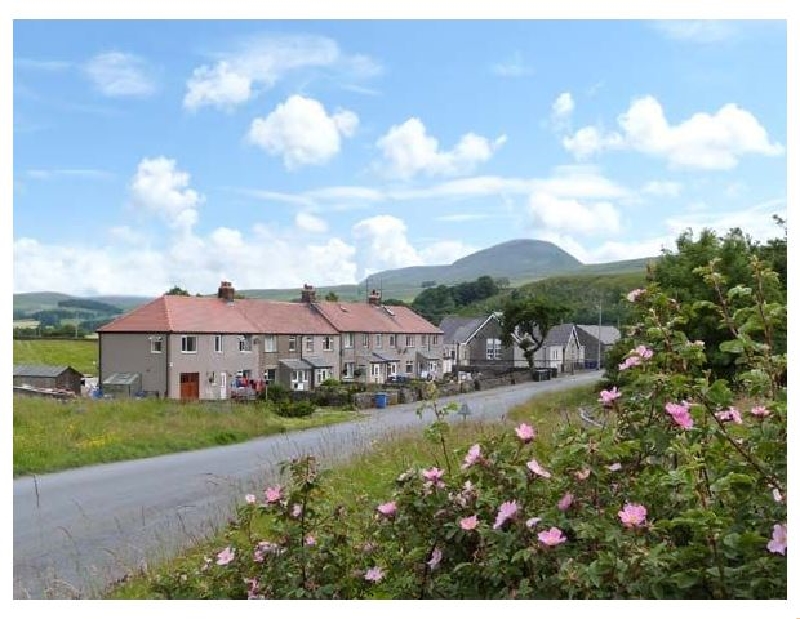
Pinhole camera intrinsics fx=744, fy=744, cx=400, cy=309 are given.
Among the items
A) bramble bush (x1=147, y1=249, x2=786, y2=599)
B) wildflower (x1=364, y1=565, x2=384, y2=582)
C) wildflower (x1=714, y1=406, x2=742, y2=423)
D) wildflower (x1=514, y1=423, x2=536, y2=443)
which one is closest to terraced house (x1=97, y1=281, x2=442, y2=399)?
bramble bush (x1=147, y1=249, x2=786, y2=599)

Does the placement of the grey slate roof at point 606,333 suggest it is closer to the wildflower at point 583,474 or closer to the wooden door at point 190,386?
the wildflower at point 583,474

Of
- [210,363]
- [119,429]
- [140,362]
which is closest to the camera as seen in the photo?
[119,429]

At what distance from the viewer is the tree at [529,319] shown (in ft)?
17.0

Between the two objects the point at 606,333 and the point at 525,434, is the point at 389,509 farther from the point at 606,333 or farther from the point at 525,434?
the point at 606,333

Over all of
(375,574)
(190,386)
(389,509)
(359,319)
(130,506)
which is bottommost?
(130,506)

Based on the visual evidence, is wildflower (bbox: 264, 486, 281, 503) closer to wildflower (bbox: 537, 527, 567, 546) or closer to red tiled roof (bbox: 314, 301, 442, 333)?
wildflower (bbox: 537, 527, 567, 546)

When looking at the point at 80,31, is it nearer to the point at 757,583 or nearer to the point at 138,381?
the point at 757,583

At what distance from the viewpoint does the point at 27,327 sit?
237 centimetres

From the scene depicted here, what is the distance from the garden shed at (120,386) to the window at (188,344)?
976 mm

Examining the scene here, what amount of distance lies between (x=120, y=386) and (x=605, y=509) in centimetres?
1162

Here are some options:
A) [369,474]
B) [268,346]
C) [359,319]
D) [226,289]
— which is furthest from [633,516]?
[359,319]

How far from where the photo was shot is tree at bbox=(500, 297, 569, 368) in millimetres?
5190

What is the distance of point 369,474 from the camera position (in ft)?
13.0
